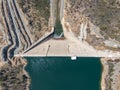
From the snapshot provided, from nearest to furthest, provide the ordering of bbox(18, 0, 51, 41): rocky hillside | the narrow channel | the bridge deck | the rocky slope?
the rocky slope < the bridge deck < bbox(18, 0, 51, 41): rocky hillside < the narrow channel

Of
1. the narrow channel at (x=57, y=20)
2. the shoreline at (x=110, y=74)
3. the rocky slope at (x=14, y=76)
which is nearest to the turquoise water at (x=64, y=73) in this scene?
the shoreline at (x=110, y=74)

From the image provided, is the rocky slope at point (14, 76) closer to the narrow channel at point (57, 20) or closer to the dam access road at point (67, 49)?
the dam access road at point (67, 49)

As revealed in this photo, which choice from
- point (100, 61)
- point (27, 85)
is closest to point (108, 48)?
point (100, 61)

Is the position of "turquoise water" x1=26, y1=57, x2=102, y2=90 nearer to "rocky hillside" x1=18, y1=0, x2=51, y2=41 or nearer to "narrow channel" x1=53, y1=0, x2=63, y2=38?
"narrow channel" x1=53, y1=0, x2=63, y2=38

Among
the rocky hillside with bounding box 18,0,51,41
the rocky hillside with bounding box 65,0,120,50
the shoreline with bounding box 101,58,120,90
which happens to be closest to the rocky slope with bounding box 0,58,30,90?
the rocky hillside with bounding box 18,0,51,41

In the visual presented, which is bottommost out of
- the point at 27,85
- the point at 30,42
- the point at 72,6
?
the point at 27,85

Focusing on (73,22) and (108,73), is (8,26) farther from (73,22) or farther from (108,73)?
(108,73)
